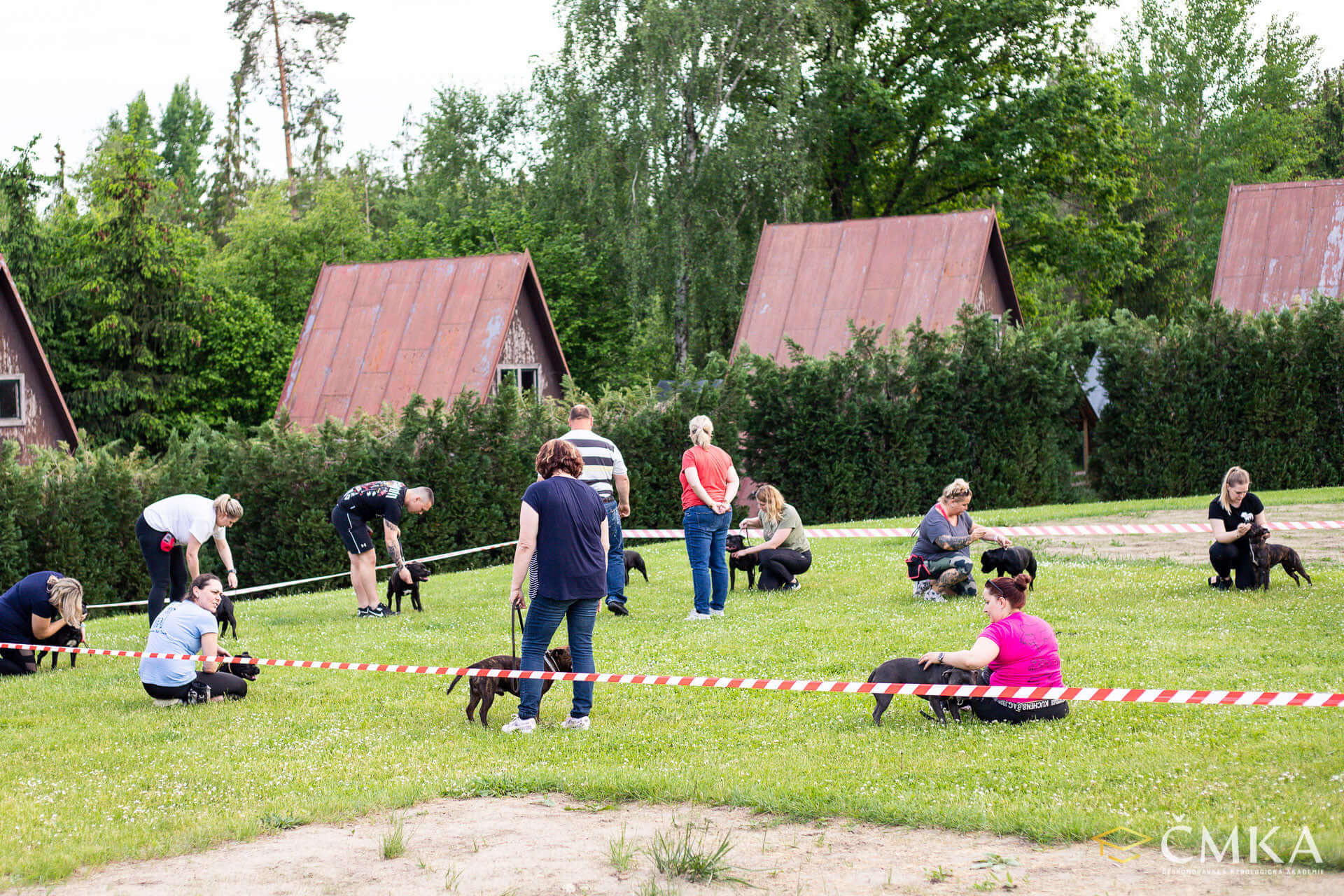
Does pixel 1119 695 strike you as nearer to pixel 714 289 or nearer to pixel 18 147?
pixel 714 289

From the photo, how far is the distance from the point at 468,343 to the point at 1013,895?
2819cm

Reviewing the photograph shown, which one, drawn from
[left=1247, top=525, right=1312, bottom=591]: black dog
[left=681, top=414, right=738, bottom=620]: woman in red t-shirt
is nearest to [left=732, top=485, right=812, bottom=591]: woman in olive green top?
[left=681, top=414, right=738, bottom=620]: woman in red t-shirt

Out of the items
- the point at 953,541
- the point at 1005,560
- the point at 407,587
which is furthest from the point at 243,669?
the point at 1005,560

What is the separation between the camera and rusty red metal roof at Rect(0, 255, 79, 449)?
28.4 meters

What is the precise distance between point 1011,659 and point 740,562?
6988 millimetres

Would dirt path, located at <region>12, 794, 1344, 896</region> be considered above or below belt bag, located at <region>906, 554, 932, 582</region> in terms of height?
below

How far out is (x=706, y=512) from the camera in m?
12.7

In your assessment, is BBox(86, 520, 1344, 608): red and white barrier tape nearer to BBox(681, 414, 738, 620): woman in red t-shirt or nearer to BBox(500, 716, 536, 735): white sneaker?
BBox(681, 414, 738, 620): woman in red t-shirt

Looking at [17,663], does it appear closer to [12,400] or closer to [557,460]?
[557,460]

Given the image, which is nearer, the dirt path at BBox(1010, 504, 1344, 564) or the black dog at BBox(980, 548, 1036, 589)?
the black dog at BBox(980, 548, 1036, 589)

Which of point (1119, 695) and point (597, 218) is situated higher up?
point (597, 218)

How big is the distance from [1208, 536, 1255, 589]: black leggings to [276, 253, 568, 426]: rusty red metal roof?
21.4m

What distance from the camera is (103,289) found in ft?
121

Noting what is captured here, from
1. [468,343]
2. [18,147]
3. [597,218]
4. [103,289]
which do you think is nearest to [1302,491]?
[468,343]
